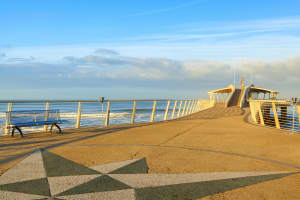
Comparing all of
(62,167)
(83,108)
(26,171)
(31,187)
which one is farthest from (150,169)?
(83,108)

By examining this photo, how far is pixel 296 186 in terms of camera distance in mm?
3904

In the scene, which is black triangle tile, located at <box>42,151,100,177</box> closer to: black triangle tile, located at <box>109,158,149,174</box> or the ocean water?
black triangle tile, located at <box>109,158,149,174</box>

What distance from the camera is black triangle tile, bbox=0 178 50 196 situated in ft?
11.8

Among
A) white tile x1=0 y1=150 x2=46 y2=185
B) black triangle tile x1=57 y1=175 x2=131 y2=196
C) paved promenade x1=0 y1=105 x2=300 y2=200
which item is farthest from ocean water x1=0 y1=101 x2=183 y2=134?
black triangle tile x1=57 y1=175 x2=131 y2=196

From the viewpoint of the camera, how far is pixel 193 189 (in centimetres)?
372

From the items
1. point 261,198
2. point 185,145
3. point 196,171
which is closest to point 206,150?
point 185,145

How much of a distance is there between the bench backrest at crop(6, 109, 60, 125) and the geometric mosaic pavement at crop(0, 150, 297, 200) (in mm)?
3693

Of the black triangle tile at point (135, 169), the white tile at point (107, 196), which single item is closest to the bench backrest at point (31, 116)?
the black triangle tile at point (135, 169)

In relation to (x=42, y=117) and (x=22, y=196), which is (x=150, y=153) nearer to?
(x=22, y=196)

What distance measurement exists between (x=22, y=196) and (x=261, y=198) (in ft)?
9.75

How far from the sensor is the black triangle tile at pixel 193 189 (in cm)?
346

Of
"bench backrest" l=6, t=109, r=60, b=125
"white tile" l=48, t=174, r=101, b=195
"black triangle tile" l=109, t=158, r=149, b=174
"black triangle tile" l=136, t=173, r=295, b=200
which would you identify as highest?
"bench backrest" l=6, t=109, r=60, b=125

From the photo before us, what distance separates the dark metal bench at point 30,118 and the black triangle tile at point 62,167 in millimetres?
3261

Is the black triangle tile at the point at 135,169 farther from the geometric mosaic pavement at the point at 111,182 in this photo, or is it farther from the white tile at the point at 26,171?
the white tile at the point at 26,171
